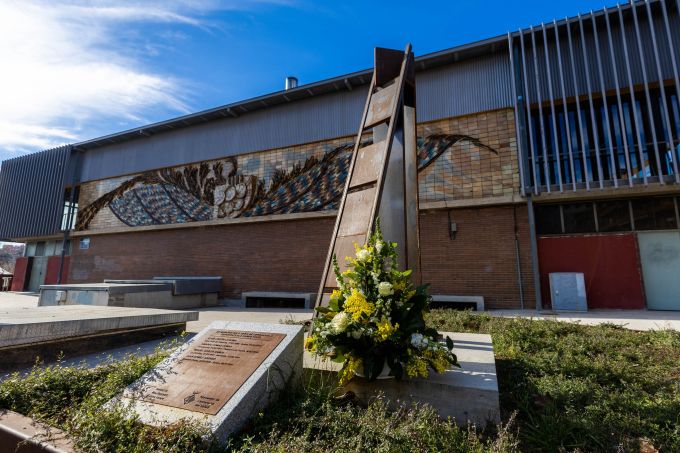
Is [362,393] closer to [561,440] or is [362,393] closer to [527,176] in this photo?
[561,440]

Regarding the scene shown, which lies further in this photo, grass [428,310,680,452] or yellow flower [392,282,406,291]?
yellow flower [392,282,406,291]

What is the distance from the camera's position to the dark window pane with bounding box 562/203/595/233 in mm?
11742

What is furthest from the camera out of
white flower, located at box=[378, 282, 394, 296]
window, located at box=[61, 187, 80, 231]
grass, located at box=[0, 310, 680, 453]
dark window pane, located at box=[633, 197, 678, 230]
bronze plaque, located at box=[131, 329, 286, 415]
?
window, located at box=[61, 187, 80, 231]

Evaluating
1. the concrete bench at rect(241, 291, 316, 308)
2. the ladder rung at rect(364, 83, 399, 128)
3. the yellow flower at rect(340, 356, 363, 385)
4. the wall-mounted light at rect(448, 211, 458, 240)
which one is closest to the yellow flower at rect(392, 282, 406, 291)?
the yellow flower at rect(340, 356, 363, 385)

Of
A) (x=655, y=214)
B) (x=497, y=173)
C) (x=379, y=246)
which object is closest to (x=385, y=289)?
(x=379, y=246)

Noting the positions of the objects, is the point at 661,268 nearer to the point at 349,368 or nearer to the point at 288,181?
the point at 349,368

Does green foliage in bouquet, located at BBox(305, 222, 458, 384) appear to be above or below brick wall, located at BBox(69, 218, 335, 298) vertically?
below

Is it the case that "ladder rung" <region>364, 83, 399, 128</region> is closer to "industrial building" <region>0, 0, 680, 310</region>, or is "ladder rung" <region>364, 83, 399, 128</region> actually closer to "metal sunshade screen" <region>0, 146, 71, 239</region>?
"industrial building" <region>0, 0, 680, 310</region>

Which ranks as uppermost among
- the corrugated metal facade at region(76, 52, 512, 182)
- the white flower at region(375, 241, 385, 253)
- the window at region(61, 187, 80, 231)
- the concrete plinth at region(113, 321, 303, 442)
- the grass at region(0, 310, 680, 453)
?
the corrugated metal facade at region(76, 52, 512, 182)

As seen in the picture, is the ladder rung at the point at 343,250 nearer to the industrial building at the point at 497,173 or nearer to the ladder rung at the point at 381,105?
the ladder rung at the point at 381,105

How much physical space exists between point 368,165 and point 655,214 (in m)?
11.2

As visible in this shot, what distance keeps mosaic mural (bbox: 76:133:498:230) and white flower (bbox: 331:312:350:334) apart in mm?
10007

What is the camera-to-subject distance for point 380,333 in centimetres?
299

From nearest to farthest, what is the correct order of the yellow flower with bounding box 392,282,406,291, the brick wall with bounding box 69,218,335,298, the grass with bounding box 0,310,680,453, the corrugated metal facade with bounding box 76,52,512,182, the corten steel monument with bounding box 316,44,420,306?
the grass with bounding box 0,310,680,453
the yellow flower with bounding box 392,282,406,291
the corten steel monument with bounding box 316,44,420,306
the corrugated metal facade with bounding box 76,52,512,182
the brick wall with bounding box 69,218,335,298
